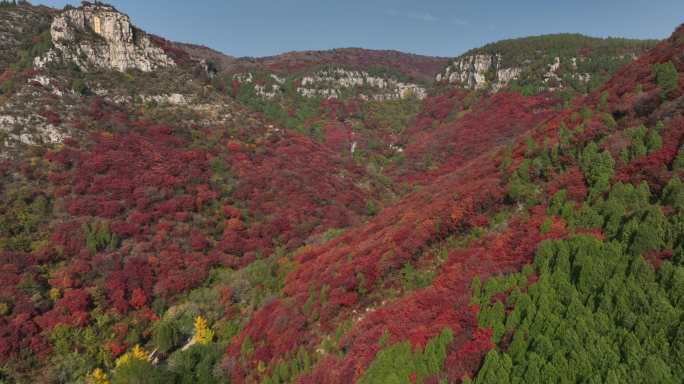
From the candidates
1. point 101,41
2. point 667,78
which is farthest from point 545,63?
point 101,41

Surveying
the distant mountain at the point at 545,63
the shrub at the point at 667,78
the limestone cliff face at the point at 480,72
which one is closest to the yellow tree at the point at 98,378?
the shrub at the point at 667,78

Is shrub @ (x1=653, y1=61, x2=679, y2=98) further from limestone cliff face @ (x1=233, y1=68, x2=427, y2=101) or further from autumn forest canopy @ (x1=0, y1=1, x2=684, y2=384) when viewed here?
limestone cliff face @ (x1=233, y1=68, x2=427, y2=101)

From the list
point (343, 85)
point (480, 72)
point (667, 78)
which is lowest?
point (343, 85)

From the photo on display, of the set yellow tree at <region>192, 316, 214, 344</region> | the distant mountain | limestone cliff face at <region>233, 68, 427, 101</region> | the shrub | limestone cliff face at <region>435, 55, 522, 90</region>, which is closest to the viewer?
the shrub

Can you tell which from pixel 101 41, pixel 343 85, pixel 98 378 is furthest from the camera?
pixel 343 85

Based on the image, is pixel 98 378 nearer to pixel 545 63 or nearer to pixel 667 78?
pixel 667 78

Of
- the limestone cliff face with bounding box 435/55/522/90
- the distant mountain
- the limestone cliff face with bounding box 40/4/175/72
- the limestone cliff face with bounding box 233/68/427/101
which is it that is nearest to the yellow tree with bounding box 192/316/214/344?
the limestone cliff face with bounding box 40/4/175/72

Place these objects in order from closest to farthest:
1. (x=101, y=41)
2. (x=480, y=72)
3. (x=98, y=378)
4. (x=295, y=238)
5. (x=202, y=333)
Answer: (x=98, y=378) → (x=202, y=333) → (x=295, y=238) → (x=101, y=41) → (x=480, y=72)
